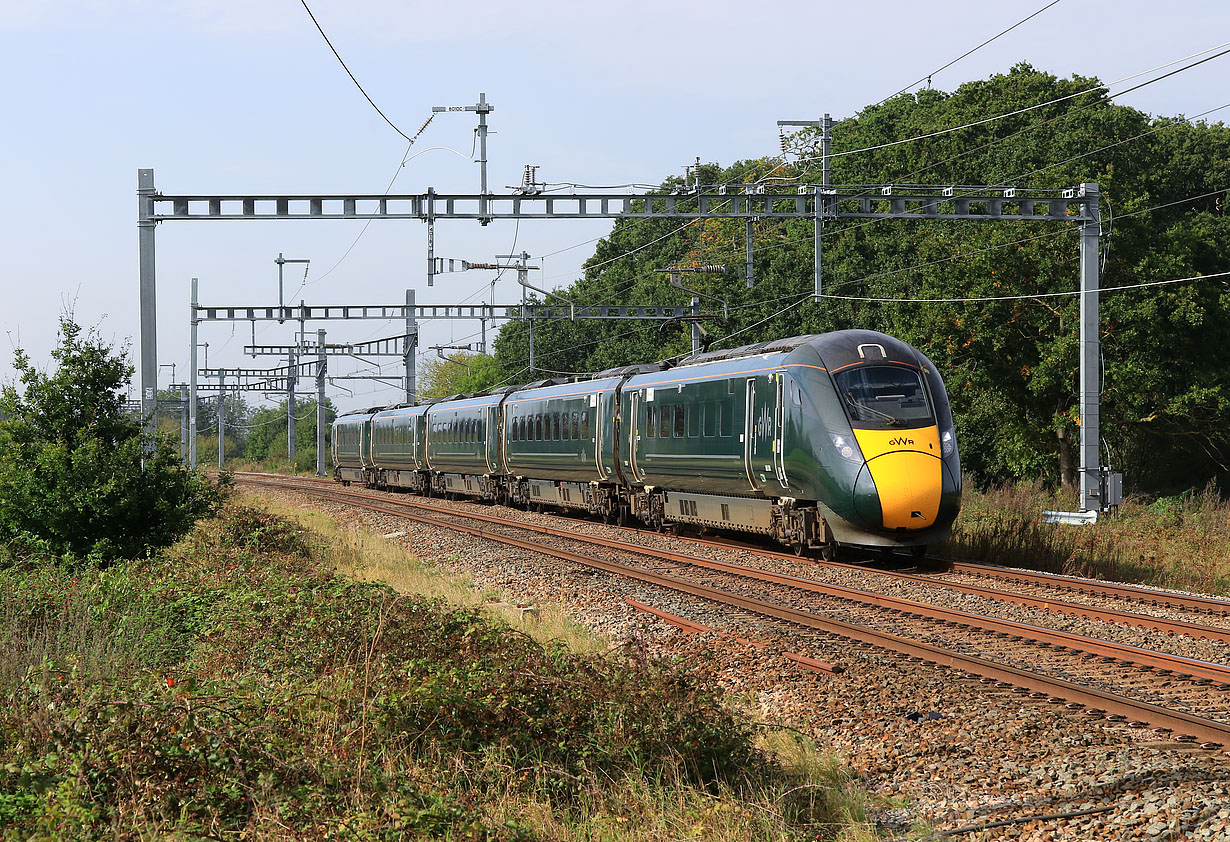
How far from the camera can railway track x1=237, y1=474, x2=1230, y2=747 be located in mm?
8219

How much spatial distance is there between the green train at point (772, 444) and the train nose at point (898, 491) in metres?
0.02

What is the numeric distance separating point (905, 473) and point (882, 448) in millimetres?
450

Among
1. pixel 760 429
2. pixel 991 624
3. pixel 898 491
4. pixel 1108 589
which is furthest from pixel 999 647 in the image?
pixel 760 429

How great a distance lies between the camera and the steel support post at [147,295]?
1877 cm

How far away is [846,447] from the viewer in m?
16.2

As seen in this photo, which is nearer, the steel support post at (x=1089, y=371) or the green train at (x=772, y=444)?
the green train at (x=772, y=444)

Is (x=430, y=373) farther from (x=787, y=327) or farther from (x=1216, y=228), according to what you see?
(x=1216, y=228)

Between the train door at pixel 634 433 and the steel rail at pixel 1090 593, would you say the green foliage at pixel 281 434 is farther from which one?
the steel rail at pixel 1090 593

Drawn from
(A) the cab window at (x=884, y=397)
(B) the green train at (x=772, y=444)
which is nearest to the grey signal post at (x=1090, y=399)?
(B) the green train at (x=772, y=444)

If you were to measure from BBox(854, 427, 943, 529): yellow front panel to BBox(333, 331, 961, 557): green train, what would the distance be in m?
0.02

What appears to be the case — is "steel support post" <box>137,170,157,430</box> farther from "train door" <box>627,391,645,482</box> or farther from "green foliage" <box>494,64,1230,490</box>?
"green foliage" <box>494,64,1230,490</box>

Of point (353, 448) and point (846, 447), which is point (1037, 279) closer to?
point (846, 447)

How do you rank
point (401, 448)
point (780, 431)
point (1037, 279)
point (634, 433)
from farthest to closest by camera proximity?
1. point (401, 448)
2. point (1037, 279)
3. point (634, 433)
4. point (780, 431)

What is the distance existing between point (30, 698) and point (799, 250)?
47024mm
